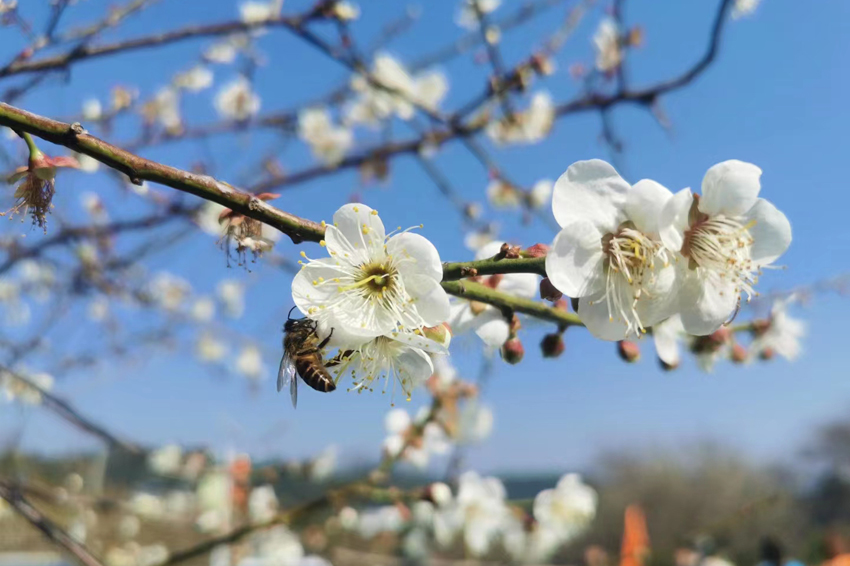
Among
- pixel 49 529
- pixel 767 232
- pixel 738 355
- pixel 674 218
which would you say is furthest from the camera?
→ pixel 738 355

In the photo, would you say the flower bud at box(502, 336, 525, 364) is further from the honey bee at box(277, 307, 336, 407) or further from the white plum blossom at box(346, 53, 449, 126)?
the white plum blossom at box(346, 53, 449, 126)

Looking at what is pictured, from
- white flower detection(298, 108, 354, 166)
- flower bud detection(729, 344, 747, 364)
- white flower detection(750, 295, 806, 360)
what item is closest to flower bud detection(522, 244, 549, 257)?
flower bud detection(729, 344, 747, 364)

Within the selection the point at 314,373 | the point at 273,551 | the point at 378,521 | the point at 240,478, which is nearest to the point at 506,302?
the point at 314,373

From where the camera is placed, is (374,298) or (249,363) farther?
(249,363)

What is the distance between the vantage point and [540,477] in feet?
10.5

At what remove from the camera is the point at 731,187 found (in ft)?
2.23

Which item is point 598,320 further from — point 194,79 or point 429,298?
point 194,79

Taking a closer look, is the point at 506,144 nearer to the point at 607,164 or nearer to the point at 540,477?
the point at 540,477

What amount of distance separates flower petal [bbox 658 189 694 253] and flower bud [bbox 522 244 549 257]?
123mm

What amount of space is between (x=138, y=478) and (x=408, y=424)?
10.4 ft

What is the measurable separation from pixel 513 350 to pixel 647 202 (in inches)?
11.6

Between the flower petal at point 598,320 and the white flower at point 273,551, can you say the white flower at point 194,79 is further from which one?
the flower petal at point 598,320

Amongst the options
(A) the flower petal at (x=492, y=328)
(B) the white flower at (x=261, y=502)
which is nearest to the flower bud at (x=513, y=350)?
(A) the flower petal at (x=492, y=328)

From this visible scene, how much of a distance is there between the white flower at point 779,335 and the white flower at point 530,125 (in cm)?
150
